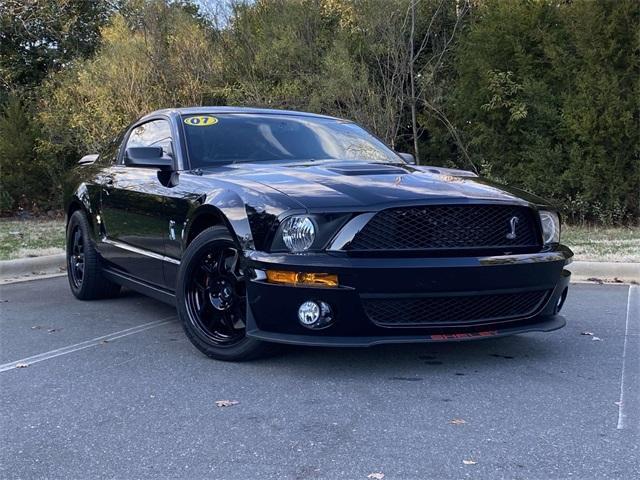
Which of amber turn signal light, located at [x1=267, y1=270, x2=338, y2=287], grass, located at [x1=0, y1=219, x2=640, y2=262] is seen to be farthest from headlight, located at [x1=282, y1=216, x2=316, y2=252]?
grass, located at [x1=0, y1=219, x2=640, y2=262]

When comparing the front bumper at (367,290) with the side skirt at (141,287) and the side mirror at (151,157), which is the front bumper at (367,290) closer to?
the side skirt at (141,287)

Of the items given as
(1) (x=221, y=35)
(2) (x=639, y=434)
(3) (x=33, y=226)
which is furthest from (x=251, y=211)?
(1) (x=221, y=35)

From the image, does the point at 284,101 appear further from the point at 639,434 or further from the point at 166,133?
the point at 639,434

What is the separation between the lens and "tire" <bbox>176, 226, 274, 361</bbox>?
4.01 meters

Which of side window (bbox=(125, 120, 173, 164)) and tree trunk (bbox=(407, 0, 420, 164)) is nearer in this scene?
side window (bbox=(125, 120, 173, 164))

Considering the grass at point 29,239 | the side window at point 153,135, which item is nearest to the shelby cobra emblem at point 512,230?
the side window at point 153,135

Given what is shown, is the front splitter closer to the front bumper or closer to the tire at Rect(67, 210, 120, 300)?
the front bumper

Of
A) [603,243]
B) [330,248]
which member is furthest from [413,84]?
[330,248]

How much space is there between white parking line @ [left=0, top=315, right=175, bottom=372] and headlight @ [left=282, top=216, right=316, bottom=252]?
183 cm

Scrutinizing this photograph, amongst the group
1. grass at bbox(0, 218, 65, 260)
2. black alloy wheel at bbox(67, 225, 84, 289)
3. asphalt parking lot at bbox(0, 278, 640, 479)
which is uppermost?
black alloy wheel at bbox(67, 225, 84, 289)

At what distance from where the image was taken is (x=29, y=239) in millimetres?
9906

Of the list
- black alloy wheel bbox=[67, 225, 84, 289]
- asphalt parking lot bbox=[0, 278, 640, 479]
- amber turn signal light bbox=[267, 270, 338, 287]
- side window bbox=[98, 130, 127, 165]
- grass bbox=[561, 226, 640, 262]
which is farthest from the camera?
grass bbox=[561, 226, 640, 262]

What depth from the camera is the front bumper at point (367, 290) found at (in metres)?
3.57

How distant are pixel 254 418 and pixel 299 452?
1.45ft
